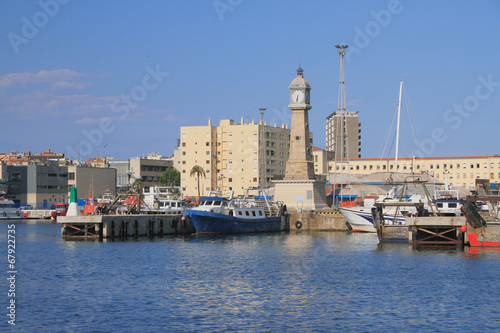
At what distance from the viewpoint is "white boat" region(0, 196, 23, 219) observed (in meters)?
145

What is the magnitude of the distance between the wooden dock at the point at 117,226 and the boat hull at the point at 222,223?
3.40m

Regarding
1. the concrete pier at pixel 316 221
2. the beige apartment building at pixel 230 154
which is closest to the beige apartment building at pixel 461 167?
the beige apartment building at pixel 230 154

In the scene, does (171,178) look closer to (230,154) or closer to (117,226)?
(230,154)

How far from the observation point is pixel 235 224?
87312 mm

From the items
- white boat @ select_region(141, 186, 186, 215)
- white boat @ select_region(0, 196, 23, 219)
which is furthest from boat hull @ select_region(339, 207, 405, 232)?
white boat @ select_region(0, 196, 23, 219)

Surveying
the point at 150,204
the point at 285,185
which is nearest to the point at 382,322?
the point at 150,204

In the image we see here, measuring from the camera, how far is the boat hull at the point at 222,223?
8306 centimetres

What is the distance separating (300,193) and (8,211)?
7150cm

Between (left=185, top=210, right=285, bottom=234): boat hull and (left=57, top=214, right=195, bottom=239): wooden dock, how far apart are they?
3399mm

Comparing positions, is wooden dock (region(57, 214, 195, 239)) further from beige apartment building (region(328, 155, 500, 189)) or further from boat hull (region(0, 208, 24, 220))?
beige apartment building (region(328, 155, 500, 189))

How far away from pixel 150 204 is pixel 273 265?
41978mm

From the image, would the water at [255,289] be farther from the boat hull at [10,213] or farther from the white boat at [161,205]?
the boat hull at [10,213]

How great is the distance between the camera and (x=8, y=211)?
146 metres

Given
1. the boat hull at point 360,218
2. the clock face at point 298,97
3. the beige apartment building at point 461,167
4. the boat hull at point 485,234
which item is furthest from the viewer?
the beige apartment building at point 461,167
